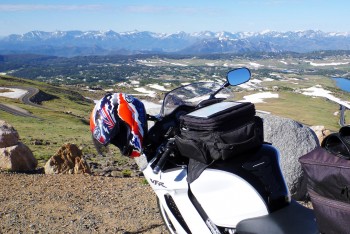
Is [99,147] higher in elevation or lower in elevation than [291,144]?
higher

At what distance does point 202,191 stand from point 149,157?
0.76 m

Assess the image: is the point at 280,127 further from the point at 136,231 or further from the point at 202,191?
the point at 202,191

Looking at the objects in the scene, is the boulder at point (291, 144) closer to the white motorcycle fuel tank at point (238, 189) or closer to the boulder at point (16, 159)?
the white motorcycle fuel tank at point (238, 189)

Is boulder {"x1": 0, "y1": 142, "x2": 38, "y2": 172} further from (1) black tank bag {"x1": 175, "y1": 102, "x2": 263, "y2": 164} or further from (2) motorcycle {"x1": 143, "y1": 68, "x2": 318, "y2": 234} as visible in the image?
(1) black tank bag {"x1": 175, "y1": 102, "x2": 263, "y2": 164}

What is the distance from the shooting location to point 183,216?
3756mm

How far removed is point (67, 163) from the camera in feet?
43.2

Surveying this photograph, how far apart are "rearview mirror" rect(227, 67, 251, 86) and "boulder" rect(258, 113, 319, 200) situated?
5.01m

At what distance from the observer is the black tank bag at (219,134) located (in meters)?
3.36

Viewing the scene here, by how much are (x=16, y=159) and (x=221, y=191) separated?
1179cm

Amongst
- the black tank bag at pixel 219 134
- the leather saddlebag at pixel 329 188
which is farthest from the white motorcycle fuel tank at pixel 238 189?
the leather saddlebag at pixel 329 188

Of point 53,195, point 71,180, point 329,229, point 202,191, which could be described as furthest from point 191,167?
point 71,180

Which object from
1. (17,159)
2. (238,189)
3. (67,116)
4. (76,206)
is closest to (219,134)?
(238,189)

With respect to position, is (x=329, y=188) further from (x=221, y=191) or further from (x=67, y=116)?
(x=67, y=116)

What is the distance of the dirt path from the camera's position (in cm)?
738
